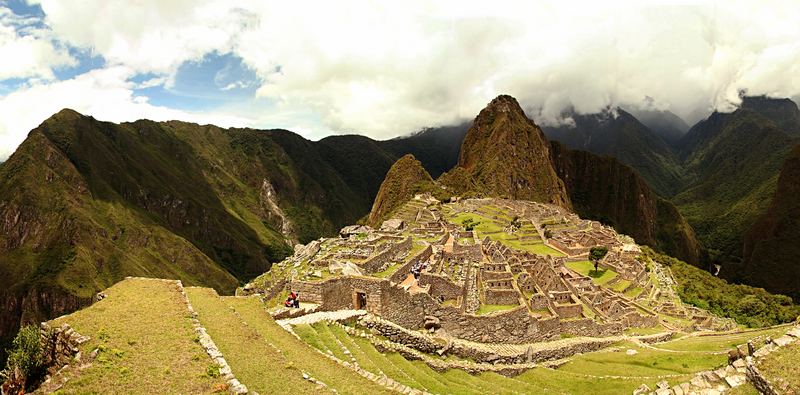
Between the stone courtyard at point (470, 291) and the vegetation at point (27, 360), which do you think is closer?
the vegetation at point (27, 360)

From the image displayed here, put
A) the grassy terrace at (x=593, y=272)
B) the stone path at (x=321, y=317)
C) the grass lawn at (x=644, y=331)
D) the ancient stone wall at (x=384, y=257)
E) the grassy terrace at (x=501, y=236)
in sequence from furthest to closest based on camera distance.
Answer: the grassy terrace at (x=501, y=236)
the grassy terrace at (x=593, y=272)
the grass lawn at (x=644, y=331)
the ancient stone wall at (x=384, y=257)
the stone path at (x=321, y=317)

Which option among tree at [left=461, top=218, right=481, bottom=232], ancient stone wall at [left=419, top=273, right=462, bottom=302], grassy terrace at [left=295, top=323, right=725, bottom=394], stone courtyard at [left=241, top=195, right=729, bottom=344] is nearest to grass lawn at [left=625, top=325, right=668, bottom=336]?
stone courtyard at [left=241, top=195, right=729, bottom=344]

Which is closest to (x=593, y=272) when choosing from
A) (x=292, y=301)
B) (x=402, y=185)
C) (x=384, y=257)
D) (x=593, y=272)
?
(x=593, y=272)

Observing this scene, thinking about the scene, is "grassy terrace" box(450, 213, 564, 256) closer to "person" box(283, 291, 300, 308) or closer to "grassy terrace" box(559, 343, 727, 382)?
"grassy terrace" box(559, 343, 727, 382)

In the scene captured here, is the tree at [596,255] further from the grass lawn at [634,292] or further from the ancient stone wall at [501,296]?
the ancient stone wall at [501,296]

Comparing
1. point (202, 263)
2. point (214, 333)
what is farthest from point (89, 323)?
point (202, 263)

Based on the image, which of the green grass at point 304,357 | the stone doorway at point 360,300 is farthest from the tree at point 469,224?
the green grass at point 304,357

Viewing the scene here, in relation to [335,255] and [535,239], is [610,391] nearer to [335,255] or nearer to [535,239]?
[335,255]
